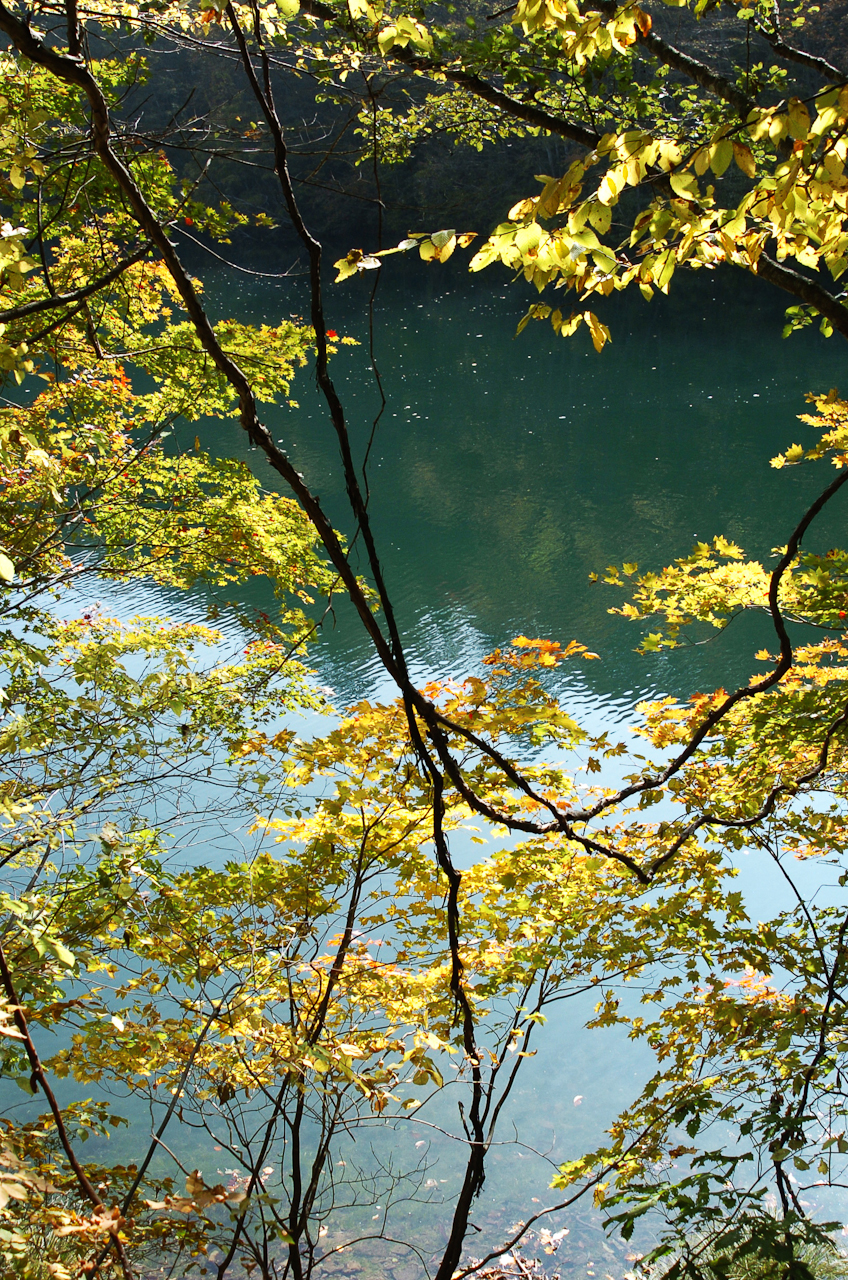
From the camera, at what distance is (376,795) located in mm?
3340

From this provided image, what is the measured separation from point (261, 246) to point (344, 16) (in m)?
38.7

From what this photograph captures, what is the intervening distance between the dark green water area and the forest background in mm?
222

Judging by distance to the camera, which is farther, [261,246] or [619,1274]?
[261,246]

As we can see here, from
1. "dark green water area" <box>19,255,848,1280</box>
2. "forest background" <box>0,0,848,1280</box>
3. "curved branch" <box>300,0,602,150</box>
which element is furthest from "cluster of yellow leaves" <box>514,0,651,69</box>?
"curved branch" <box>300,0,602,150</box>

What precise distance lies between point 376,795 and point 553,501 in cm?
1250

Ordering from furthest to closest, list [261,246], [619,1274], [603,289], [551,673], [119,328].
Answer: [261,246] < [551,673] < [119,328] < [619,1274] < [603,289]

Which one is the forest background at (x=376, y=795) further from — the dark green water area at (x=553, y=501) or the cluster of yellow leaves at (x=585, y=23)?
the dark green water area at (x=553, y=501)

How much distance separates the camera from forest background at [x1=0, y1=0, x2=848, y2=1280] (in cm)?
→ 161

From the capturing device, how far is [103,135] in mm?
1425

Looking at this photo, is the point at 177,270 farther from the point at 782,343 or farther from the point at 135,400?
the point at 782,343

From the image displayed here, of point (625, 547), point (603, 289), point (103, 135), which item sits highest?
point (625, 547)

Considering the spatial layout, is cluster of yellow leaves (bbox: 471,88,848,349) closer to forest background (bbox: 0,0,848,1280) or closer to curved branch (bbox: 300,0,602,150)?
forest background (bbox: 0,0,848,1280)

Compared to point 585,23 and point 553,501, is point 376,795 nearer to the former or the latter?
point 585,23

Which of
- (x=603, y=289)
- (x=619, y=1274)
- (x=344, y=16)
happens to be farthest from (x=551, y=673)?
(x=603, y=289)
